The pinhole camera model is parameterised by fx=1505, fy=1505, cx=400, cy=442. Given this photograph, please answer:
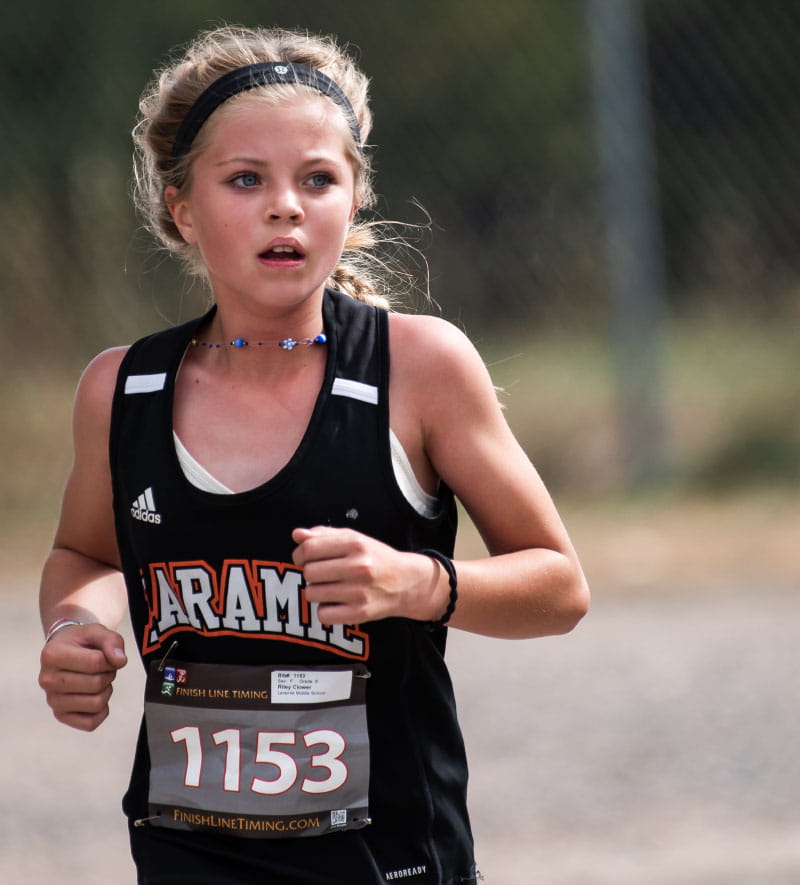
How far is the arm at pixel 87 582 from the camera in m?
2.08

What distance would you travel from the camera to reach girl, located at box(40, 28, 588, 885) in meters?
2.05

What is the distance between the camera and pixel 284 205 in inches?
80.7

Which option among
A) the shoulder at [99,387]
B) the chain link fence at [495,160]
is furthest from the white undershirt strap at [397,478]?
the chain link fence at [495,160]

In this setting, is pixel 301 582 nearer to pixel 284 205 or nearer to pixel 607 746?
pixel 284 205

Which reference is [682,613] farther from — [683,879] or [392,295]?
[392,295]

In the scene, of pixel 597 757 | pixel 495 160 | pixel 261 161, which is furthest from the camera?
pixel 495 160

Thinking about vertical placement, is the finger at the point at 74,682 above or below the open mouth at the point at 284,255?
below

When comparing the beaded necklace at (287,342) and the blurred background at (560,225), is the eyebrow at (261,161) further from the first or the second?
the blurred background at (560,225)

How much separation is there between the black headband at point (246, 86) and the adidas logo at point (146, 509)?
1.67 ft

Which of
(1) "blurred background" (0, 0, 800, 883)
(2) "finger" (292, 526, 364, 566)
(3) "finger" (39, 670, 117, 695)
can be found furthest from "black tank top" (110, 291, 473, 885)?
(1) "blurred background" (0, 0, 800, 883)

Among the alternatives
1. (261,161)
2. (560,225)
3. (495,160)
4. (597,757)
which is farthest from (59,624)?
(495,160)

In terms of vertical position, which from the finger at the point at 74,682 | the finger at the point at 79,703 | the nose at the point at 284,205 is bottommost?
the finger at the point at 79,703

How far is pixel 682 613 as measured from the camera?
5.79 meters

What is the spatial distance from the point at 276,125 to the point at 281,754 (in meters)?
0.87
